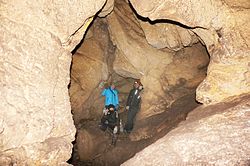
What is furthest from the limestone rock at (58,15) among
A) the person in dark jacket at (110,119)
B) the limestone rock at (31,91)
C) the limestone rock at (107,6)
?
the person in dark jacket at (110,119)

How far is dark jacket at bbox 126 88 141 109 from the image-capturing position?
10.2 metres

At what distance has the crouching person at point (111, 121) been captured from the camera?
10.0 metres

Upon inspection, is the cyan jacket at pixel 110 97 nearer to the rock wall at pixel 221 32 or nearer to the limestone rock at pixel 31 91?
the rock wall at pixel 221 32

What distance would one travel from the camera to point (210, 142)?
5.35 metres

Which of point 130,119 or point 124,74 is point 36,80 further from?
point 124,74

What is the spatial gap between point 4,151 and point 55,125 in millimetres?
1174

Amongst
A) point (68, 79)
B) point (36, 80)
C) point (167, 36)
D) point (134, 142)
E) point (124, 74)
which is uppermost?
point (167, 36)

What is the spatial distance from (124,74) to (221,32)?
17.4 feet

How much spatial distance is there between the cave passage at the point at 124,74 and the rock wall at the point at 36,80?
4256 mm

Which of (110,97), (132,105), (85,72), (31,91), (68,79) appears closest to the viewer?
(31,91)

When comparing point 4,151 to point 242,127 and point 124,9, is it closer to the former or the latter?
point 242,127

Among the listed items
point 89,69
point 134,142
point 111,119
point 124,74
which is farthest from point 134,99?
point 89,69

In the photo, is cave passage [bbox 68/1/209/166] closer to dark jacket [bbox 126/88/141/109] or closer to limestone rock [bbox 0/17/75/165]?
dark jacket [bbox 126/88/141/109]

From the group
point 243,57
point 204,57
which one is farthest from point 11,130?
point 204,57
